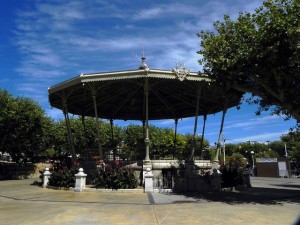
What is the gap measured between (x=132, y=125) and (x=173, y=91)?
1744 inches

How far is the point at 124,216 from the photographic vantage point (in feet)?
38.1

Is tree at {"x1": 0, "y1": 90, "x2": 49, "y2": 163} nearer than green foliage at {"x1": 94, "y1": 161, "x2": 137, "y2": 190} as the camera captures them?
No

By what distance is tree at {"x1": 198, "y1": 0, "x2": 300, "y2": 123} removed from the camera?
15391mm

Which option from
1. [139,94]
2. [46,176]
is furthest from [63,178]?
[139,94]

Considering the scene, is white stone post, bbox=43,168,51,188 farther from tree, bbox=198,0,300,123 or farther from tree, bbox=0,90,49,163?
tree, bbox=0,90,49,163

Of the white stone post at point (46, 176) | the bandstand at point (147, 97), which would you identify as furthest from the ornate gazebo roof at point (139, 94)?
the white stone post at point (46, 176)

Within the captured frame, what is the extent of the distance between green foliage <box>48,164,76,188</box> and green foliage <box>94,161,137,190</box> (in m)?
1.92

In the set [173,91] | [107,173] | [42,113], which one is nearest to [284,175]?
[173,91]

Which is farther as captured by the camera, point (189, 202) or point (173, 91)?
point (173, 91)

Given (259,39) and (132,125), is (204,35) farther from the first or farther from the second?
(132,125)

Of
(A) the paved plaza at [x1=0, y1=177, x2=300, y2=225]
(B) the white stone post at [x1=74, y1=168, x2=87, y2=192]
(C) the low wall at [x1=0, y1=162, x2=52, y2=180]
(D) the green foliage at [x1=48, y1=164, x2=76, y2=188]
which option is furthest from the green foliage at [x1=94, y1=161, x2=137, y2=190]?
(C) the low wall at [x1=0, y1=162, x2=52, y2=180]

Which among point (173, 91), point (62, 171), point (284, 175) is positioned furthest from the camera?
point (284, 175)

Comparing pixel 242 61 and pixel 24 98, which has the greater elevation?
pixel 24 98

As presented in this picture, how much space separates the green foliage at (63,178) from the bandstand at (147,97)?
2423mm
